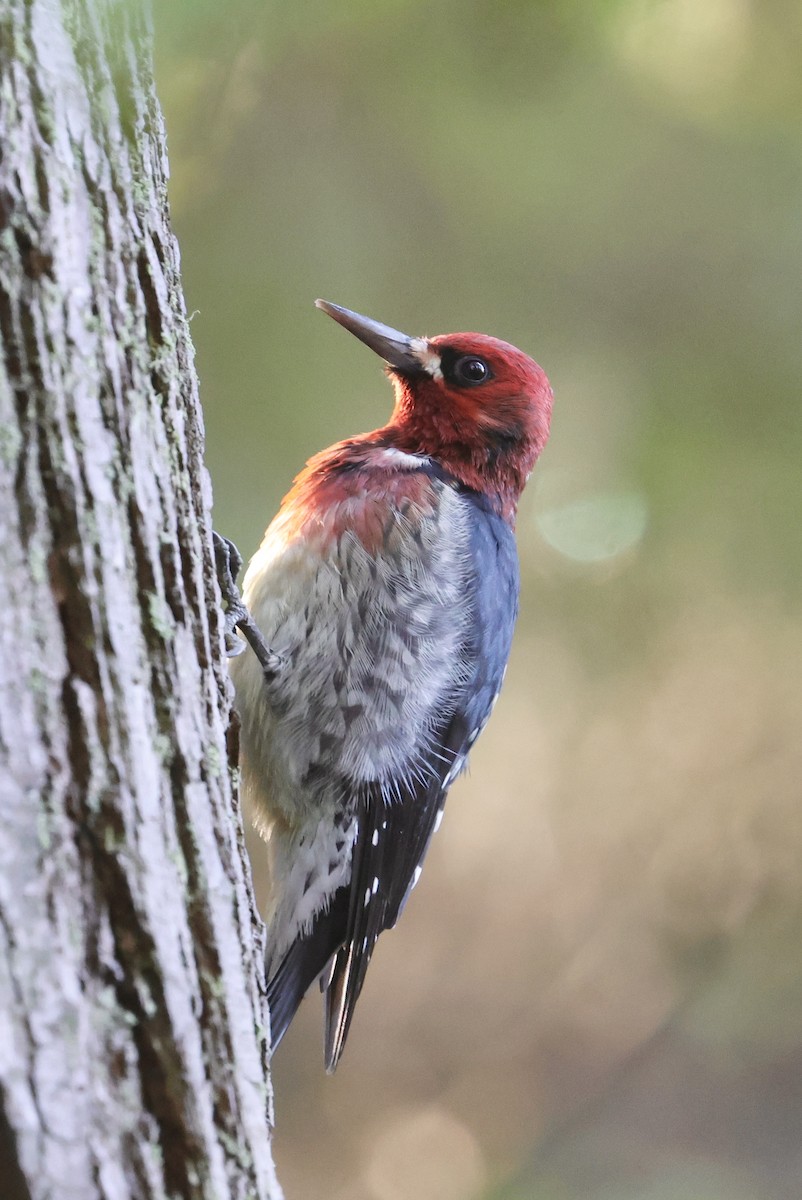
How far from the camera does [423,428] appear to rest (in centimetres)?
271

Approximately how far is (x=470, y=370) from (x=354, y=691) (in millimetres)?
892

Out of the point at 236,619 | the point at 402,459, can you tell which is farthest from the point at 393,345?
the point at 236,619

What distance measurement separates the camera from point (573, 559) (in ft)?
11.7

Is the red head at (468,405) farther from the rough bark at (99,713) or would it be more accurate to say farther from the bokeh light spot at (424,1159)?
the bokeh light spot at (424,1159)

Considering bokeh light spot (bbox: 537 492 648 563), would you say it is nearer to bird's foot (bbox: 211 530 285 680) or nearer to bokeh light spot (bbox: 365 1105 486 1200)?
bird's foot (bbox: 211 530 285 680)

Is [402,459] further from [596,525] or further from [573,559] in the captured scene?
[573,559]

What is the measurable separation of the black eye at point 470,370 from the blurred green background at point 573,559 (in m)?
0.52

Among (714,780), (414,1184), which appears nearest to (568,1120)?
(414,1184)

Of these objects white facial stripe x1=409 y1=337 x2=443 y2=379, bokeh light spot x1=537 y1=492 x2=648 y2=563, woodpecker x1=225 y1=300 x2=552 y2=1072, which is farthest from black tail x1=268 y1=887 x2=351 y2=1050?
bokeh light spot x1=537 y1=492 x2=648 y2=563

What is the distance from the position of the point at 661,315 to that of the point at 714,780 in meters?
1.51

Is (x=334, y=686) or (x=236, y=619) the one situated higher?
(x=236, y=619)

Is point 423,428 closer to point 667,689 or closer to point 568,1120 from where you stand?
point 667,689

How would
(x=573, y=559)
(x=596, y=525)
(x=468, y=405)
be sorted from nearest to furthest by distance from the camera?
(x=468, y=405), (x=596, y=525), (x=573, y=559)

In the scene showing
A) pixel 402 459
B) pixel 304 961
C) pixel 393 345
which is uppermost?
pixel 393 345
